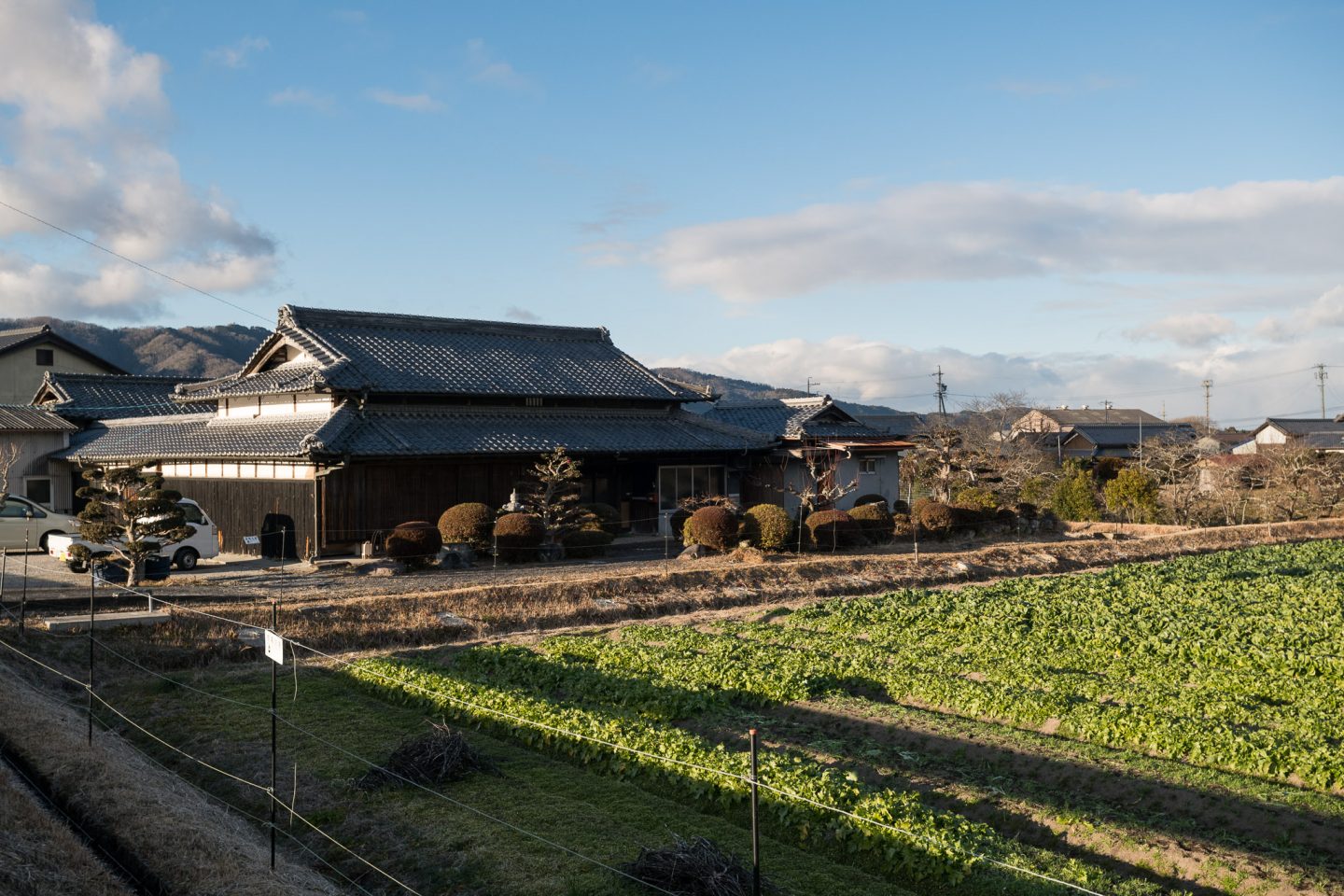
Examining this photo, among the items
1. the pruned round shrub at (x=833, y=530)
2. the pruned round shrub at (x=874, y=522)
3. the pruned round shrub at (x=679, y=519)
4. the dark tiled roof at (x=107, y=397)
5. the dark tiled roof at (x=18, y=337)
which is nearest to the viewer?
the pruned round shrub at (x=833, y=530)

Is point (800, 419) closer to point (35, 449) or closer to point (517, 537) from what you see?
point (517, 537)

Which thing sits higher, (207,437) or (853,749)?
(207,437)

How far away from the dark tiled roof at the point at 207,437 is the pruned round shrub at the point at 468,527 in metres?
3.66

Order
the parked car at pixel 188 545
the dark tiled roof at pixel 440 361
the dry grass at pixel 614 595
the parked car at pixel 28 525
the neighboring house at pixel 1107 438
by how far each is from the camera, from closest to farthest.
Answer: the dry grass at pixel 614 595 < the parked car at pixel 188 545 < the parked car at pixel 28 525 < the dark tiled roof at pixel 440 361 < the neighboring house at pixel 1107 438

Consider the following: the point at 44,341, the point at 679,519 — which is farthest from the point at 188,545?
the point at 44,341

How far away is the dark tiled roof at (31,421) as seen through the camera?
3400cm

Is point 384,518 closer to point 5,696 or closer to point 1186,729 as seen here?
point 5,696

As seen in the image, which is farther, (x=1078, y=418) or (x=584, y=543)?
(x=1078, y=418)

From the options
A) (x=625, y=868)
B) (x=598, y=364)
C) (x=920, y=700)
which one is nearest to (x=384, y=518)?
(x=598, y=364)

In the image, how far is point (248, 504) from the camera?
2769cm

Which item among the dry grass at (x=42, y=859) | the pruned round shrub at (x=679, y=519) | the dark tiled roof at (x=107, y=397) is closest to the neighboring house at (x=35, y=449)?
the dark tiled roof at (x=107, y=397)

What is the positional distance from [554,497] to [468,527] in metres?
3.56

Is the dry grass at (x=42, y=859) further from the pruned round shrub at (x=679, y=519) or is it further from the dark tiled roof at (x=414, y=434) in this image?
the pruned round shrub at (x=679, y=519)

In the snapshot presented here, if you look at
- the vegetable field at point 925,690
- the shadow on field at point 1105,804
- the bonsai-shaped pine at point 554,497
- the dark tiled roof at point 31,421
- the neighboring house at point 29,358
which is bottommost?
the shadow on field at point 1105,804
